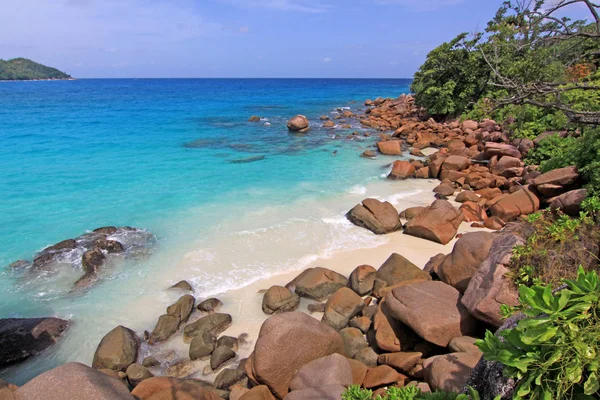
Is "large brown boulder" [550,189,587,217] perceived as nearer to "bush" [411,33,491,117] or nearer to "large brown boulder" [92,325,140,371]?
"large brown boulder" [92,325,140,371]

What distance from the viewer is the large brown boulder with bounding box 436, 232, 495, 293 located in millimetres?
6781

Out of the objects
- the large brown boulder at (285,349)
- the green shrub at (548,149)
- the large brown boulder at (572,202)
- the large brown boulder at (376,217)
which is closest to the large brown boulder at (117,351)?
the large brown boulder at (285,349)

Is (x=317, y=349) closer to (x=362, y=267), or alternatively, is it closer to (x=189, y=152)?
(x=362, y=267)

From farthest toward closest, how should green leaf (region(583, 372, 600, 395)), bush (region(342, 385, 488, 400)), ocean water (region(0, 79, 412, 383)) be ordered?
1. ocean water (region(0, 79, 412, 383))
2. bush (region(342, 385, 488, 400))
3. green leaf (region(583, 372, 600, 395))

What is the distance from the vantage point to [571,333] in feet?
7.07

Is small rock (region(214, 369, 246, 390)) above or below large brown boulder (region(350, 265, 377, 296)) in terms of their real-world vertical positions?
below

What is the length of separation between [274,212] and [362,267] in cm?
541

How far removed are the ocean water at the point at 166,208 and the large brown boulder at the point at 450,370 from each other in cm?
513

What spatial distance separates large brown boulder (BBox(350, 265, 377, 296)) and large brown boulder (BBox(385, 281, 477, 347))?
1.47 meters

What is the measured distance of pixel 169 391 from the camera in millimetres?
5148

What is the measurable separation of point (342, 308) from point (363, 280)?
3.45 feet

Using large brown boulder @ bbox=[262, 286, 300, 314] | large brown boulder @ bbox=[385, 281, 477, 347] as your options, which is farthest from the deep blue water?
large brown boulder @ bbox=[385, 281, 477, 347]

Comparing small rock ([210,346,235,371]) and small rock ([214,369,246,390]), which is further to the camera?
small rock ([210,346,235,371])

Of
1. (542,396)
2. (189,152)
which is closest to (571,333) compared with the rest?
(542,396)
